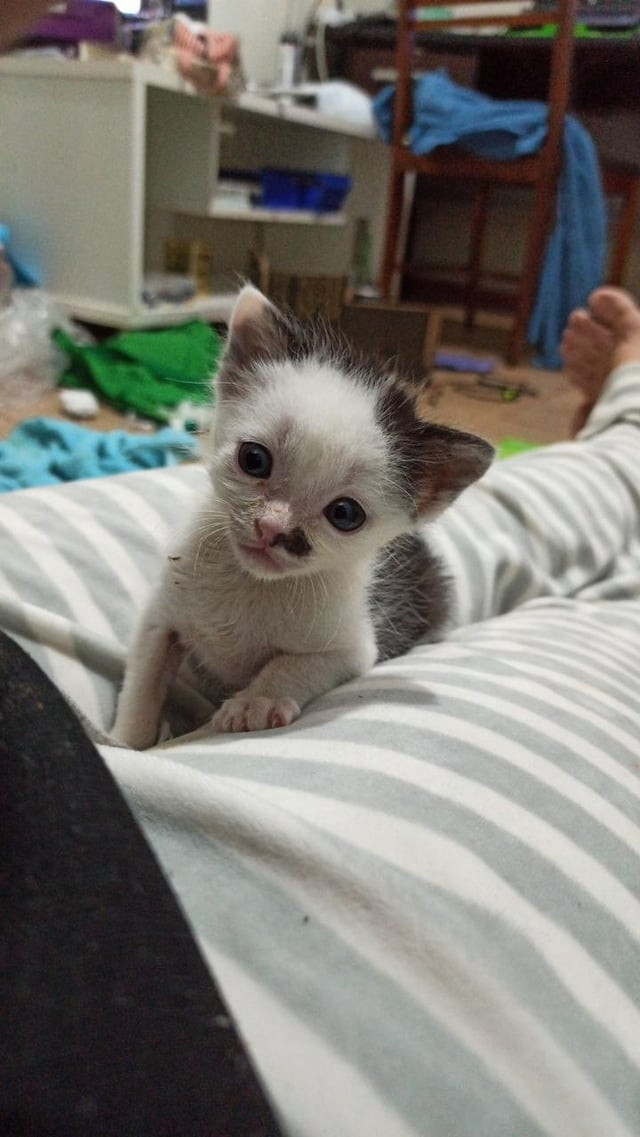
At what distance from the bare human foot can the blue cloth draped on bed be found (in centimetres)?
161

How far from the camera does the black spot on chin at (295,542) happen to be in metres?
0.60

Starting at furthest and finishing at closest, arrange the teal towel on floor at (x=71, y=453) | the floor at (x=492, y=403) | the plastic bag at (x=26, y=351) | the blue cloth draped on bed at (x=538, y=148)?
the blue cloth draped on bed at (x=538, y=148) → the plastic bag at (x=26, y=351) → the floor at (x=492, y=403) → the teal towel on floor at (x=71, y=453)

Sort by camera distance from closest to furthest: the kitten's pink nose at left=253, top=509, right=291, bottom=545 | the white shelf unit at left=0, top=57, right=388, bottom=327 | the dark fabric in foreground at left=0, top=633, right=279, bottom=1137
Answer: the dark fabric in foreground at left=0, top=633, right=279, bottom=1137 < the kitten's pink nose at left=253, top=509, right=291, bottom=545 < the white shelf unit at left=0, top=57, right=388, bottom=327

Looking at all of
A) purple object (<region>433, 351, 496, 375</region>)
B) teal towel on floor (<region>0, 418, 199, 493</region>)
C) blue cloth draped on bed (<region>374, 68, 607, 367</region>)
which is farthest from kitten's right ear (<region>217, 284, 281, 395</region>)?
blue cloth draped on bed (<region>374, 68, 607, 367</region>)

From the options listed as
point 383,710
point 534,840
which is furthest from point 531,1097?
point 383,710

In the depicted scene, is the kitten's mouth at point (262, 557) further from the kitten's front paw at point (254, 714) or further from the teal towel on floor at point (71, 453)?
the teal towel on floor at point (71, 453)

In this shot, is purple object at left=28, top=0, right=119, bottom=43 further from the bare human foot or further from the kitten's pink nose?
the kitten's pink nose

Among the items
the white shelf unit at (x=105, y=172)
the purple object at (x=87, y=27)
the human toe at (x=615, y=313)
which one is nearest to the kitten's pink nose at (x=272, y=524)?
the human toe at (x=615, y=313)

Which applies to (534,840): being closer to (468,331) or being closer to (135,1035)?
(135,1035)

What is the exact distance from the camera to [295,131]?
394 centimetres

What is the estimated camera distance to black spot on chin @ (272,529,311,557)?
1.98 feet

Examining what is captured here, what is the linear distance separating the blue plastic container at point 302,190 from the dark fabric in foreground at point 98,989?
326 centimetres

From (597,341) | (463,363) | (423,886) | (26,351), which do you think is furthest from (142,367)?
(423,886)

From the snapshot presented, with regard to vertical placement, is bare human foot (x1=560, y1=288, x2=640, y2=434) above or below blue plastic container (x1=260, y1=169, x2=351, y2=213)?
below
